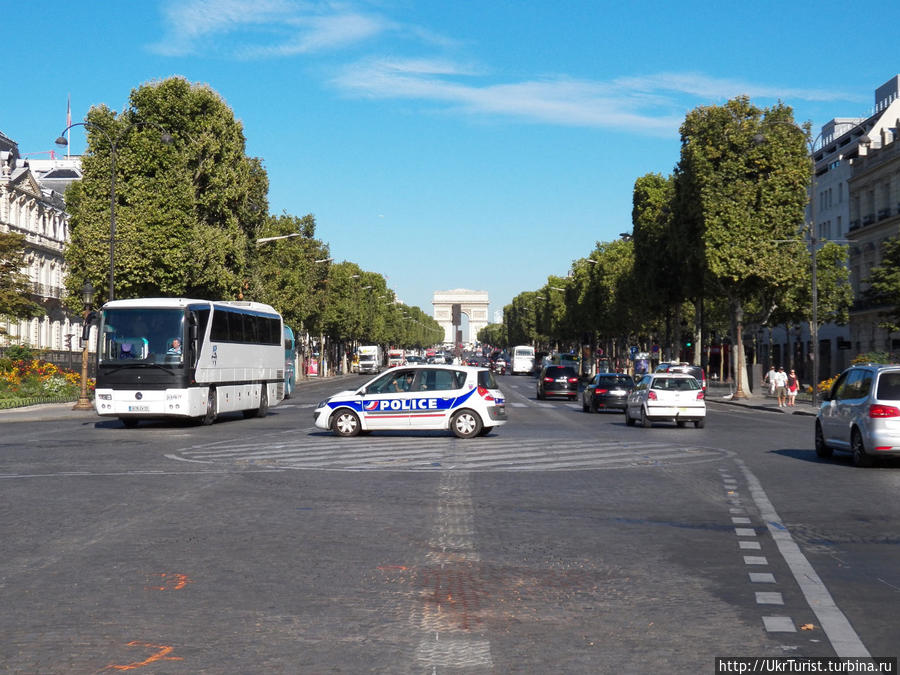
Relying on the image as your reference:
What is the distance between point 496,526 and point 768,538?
2.52 m

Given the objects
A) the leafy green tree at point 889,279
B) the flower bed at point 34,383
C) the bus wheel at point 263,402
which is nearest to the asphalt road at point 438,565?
the bus wheel at point 263,402

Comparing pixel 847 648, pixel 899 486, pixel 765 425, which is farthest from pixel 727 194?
pixel 847 648

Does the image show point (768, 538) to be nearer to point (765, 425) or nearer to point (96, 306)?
point (765, 425)

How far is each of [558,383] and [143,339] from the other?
29.7 m

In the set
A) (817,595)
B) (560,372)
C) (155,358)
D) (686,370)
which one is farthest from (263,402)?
(817,595)

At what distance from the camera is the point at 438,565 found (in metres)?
9.01

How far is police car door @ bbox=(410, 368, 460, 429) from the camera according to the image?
2512 centimetres

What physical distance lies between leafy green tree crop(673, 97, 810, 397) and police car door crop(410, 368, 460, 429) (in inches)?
1232

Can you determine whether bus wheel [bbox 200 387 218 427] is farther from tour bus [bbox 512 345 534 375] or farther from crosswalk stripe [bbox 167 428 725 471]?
tour bus [bbox 512 345 534 375]

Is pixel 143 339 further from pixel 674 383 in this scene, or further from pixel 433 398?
pixel 674 383

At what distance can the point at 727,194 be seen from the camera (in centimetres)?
5484

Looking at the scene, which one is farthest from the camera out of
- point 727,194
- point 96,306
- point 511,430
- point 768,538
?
point 727,194

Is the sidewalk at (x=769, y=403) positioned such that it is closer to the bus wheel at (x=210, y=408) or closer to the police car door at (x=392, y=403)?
the police car door at (x=392, y=403)

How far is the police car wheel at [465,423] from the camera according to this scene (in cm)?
2528
